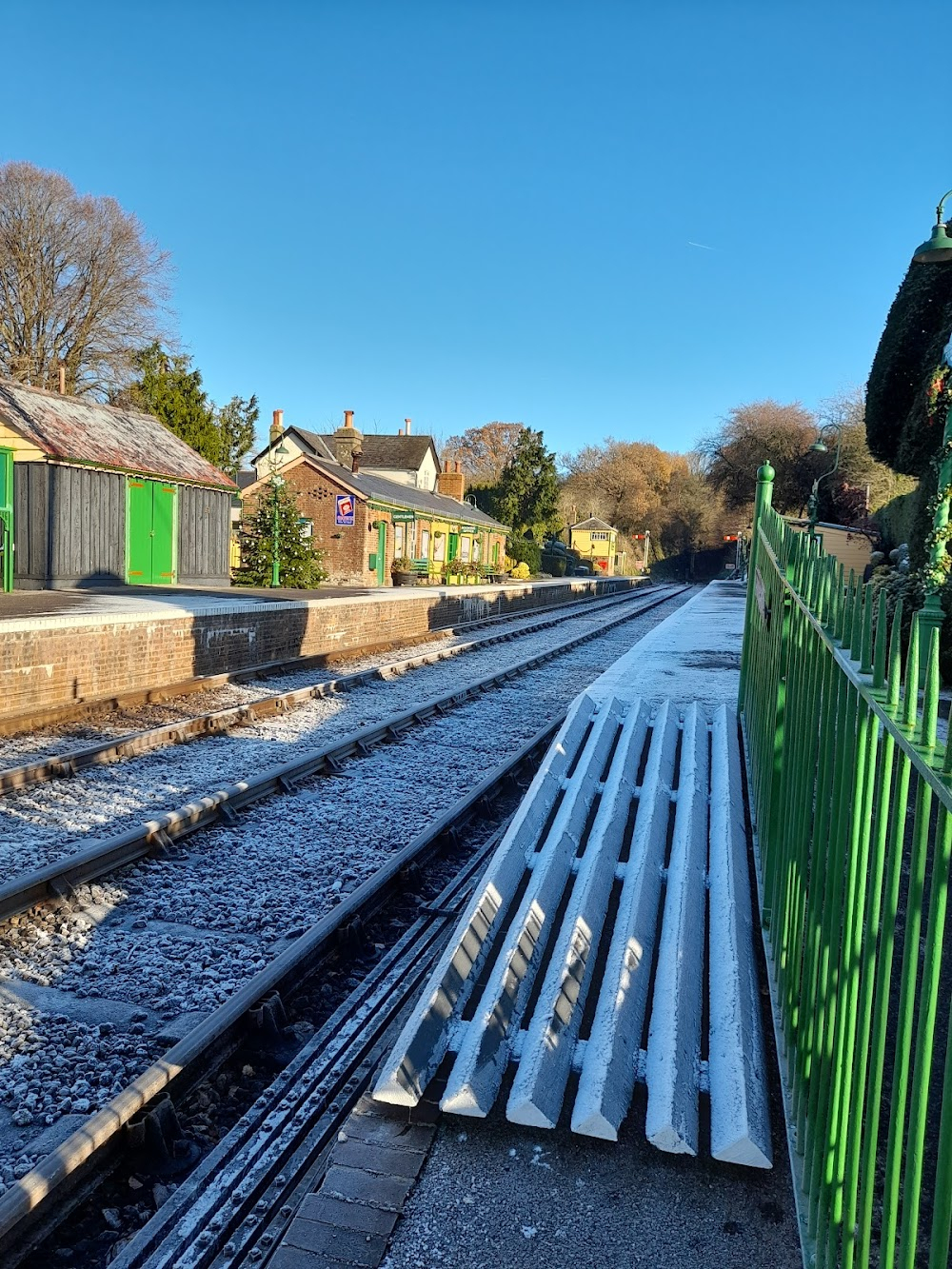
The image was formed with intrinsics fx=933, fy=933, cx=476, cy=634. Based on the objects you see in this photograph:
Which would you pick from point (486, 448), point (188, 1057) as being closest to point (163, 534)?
point (188, 1057)

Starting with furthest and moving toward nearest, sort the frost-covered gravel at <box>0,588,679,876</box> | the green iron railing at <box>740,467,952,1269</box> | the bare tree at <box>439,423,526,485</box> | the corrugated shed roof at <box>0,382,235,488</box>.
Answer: the bare tree at <box>439,423,526,485</box> → the corrugated shed roof at <box>0,382,235,488</box> → the frost-covered gravel at <box>0,588,679,876</box> → the green iron railing at <box>740,467,952,1269</box>

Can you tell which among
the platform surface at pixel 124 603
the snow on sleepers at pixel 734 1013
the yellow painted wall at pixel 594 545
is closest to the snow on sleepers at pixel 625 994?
the snow on sleepers at pixel 734 1013

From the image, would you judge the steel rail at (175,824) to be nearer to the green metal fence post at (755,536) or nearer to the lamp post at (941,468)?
the green metal fence post at (755,536)

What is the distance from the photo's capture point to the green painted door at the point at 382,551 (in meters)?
31.7

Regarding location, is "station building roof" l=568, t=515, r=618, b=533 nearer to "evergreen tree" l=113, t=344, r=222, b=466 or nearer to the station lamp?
"evergreen tree" l=113, t=344, r=222, b=466

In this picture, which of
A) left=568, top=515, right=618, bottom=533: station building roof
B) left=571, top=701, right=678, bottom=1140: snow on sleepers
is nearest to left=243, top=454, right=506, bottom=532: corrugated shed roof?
left=571, top=701, right=678, bottom=1140: snow on sleepers

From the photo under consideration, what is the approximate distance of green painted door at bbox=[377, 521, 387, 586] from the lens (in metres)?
31.7

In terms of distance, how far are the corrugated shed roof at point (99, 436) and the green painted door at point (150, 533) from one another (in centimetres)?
42

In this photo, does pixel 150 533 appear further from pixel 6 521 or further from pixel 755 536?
pixel 755 536

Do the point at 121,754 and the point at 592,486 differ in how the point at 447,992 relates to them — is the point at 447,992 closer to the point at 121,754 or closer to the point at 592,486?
the point at 121,754

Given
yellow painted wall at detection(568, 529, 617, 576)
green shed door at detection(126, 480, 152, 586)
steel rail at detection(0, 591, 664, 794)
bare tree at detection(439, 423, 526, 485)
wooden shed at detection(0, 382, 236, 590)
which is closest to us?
steel rail at detection(0, 591, 664, 794)

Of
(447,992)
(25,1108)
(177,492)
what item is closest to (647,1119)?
(447,992)

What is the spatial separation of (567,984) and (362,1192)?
1.01m

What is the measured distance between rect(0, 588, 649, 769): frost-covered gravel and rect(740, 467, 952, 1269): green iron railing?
642cm
